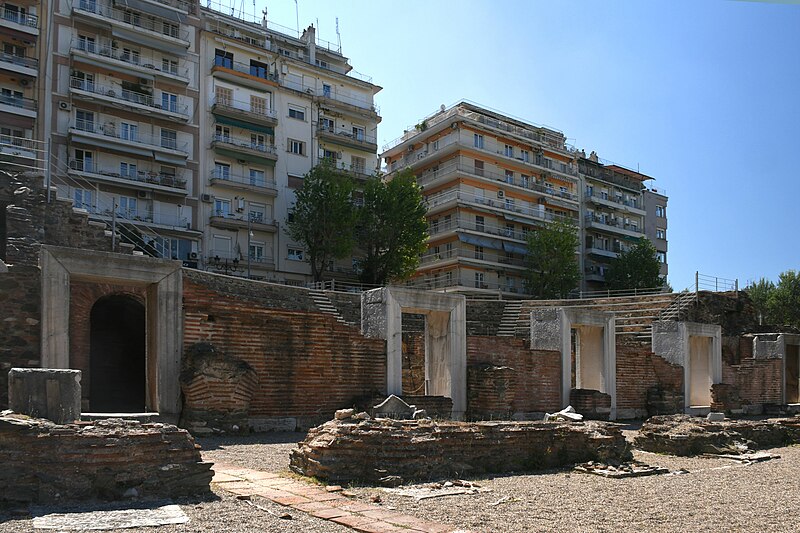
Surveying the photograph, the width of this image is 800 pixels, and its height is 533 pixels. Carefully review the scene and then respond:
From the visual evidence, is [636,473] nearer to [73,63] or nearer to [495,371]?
[495,371]

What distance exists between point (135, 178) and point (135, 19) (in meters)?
8.55

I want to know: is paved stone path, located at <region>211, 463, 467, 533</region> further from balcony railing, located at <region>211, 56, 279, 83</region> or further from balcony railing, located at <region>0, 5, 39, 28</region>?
balcony railing, located at <region>211, 56, 279, 83</region>

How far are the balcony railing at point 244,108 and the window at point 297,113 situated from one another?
1362 millimetres

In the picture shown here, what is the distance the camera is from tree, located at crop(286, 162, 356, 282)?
126 ft

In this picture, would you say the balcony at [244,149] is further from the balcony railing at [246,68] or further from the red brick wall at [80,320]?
the red brick wall at [80,320]

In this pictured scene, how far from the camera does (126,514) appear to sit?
6629 millimetres

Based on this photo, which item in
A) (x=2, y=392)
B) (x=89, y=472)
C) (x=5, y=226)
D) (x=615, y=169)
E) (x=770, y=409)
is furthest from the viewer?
(x=615, y=169)

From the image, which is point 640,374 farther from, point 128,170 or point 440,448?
point 128,170

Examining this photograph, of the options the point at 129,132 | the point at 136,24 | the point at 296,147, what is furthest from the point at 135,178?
the point at 296,147

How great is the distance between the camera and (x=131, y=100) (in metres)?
36.9

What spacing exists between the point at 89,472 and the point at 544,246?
148ft

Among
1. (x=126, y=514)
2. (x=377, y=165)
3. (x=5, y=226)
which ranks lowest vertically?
(x=126, y=514)

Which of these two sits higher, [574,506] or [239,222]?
[239,222]

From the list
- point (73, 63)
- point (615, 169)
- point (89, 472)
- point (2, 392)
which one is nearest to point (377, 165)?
point (73, 63)
